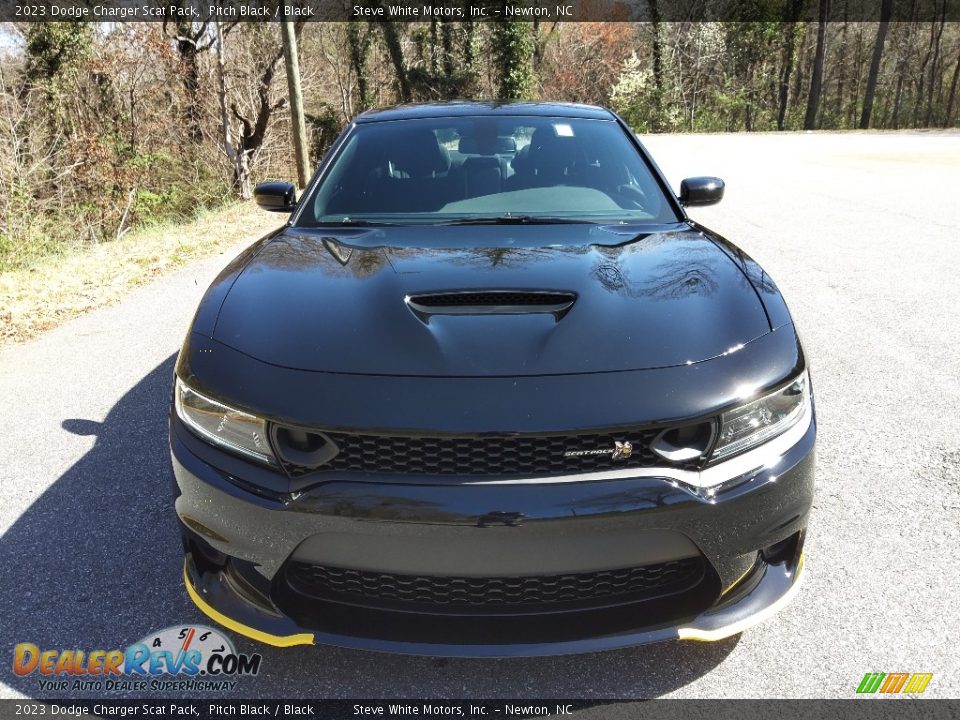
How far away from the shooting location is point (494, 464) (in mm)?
1695

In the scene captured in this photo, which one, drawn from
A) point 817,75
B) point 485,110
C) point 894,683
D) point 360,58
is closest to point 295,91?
point 485,110

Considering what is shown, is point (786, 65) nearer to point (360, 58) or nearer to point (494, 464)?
point (360, 58)

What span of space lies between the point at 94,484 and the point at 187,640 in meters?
1.26

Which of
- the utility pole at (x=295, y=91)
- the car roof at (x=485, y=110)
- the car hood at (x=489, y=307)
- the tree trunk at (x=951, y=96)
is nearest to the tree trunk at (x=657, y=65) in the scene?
the tree trunk at (x=951, y=96)

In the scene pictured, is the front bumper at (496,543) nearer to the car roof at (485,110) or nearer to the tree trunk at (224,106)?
the car roof at (485,110)

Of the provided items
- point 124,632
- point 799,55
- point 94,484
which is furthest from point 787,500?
point 799,55

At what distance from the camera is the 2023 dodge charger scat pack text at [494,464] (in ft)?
5.53

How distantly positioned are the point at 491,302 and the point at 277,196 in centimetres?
183

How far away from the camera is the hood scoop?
2.03 metres

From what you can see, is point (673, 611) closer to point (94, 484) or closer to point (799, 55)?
point (94, 484)

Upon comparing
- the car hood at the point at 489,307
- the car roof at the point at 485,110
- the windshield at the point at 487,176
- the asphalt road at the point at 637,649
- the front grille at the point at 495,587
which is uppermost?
the car roof at the point at 485,110

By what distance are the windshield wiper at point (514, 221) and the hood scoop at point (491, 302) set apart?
795 mm

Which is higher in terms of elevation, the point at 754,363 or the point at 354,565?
the point at 754,363

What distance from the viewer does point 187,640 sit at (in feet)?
7.22
